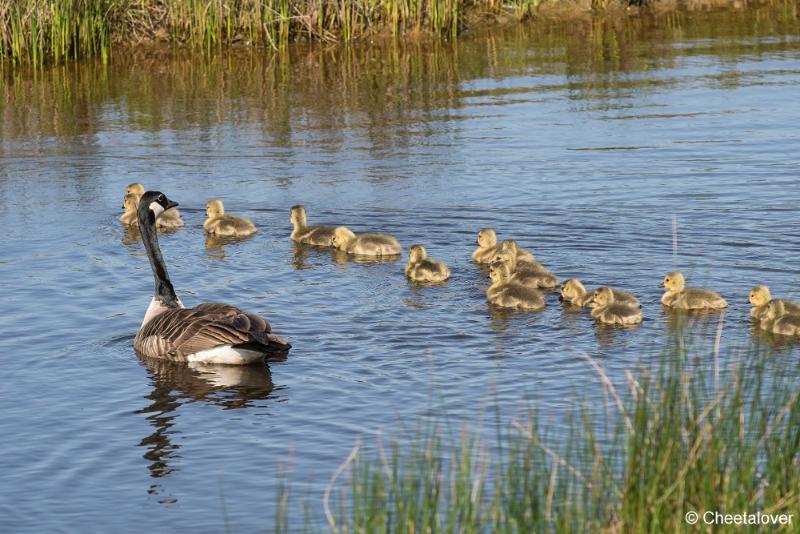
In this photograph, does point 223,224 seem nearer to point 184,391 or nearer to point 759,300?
point 184,391

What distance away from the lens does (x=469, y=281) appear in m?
15.0

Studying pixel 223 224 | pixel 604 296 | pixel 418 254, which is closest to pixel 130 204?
pixel 223 224

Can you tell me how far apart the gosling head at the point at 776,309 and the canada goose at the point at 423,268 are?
366cm

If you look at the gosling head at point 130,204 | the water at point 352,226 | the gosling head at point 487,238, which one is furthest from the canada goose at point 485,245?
the gosling head at point 130,204

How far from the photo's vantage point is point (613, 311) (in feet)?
41.8

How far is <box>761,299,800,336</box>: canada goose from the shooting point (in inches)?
480

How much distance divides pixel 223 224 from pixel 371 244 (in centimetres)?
212

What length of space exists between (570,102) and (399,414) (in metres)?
14.5

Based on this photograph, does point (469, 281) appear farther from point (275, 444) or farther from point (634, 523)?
point (634, 523)

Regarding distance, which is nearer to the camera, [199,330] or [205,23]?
[199,330]

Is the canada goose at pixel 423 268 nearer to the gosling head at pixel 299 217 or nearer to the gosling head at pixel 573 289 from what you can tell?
the gosling head at pixel 573 289

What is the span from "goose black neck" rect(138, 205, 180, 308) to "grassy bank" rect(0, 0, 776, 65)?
47.9ft

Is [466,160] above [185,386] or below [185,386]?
above

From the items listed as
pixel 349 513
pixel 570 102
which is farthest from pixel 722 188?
pixel 349 513
